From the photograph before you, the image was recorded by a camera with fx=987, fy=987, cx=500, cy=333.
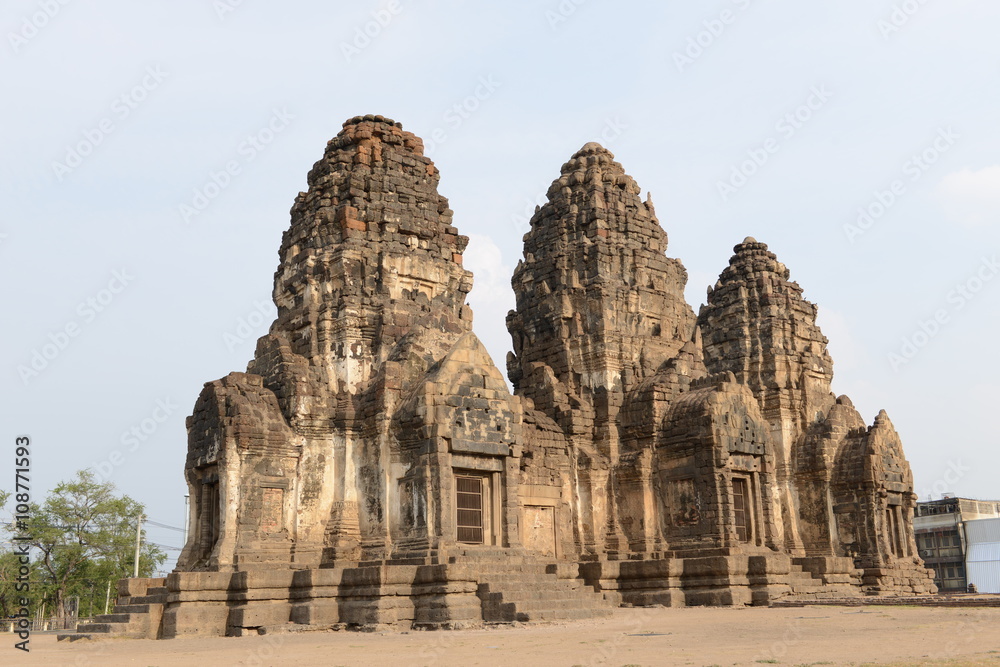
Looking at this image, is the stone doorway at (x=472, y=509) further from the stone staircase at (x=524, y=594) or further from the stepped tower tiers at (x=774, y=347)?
the stepped tower tiers at (x=774, y=347)

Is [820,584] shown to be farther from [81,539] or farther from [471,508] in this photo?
[81,539]

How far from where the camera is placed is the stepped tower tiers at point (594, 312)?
26594 mm

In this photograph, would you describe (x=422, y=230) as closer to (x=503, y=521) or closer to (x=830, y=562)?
(x=503, y=521)

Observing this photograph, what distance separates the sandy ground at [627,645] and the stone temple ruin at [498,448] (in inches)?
61.7

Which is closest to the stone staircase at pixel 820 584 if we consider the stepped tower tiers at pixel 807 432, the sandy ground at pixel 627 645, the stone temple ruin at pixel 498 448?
the stone temple ruin at pixel 498 448

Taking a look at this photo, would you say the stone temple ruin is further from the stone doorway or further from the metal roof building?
the metal roof building

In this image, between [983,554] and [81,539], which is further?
[983,554]

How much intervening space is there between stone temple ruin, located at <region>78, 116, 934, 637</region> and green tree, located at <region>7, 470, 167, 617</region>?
18.5m

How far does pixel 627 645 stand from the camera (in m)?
13.1

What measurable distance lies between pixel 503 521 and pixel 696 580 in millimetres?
5973

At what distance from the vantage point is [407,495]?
775 inches

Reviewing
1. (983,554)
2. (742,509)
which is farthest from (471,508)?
(983,554)

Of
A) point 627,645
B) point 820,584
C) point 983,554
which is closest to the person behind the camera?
point 627,645

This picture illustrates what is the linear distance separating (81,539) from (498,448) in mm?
23879
